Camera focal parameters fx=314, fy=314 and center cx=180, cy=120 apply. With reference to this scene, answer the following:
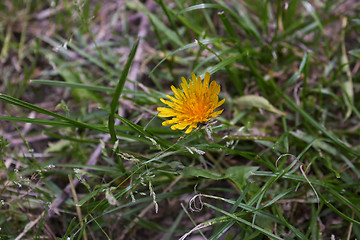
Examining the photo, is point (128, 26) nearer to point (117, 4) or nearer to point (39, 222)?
point (117, 4)

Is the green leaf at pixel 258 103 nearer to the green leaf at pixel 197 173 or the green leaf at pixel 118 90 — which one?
the green leaf at pixel 197 173

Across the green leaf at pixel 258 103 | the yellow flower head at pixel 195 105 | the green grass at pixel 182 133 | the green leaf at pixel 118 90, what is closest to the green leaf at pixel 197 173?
the green grass at pixel 182 133

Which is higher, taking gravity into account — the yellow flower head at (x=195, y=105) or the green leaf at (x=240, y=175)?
the yellow flower head at (x=195, y=105)

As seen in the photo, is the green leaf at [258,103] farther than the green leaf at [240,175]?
Yes

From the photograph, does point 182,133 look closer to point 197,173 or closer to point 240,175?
point 197,173

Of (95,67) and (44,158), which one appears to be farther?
(95,67)

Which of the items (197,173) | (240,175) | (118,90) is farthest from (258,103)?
(118,90)

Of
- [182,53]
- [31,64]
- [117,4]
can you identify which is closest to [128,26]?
[117,4]
